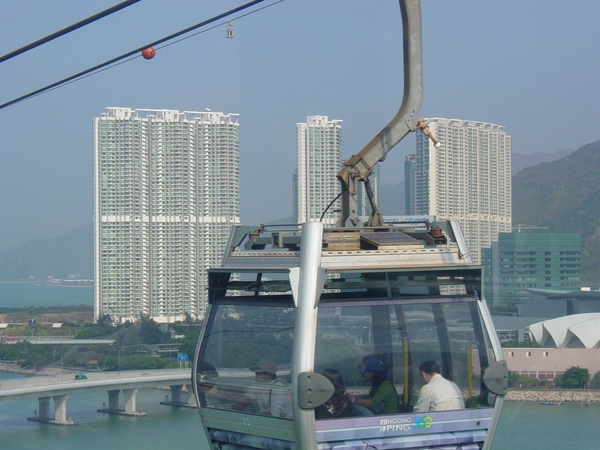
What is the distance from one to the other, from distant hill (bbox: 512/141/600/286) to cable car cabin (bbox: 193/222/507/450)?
2079 centimetres

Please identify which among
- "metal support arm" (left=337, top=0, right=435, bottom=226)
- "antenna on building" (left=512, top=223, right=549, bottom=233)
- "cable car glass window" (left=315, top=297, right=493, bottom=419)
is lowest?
"cable car glass window" (left=315, top=297, right=493, bottom=419)

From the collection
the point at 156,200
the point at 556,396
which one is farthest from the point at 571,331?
the point at 156,200

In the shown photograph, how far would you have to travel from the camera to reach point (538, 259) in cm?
2316

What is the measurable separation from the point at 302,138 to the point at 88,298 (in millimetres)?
11661

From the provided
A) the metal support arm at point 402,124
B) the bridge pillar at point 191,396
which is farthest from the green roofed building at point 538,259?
the metal support arm at point 402,124

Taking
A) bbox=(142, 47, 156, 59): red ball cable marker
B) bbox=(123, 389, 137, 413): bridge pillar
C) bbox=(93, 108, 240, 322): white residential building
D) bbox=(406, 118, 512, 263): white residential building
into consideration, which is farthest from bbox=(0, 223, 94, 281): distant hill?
bbox=(142, 47, 156, 59): red ball cable marker

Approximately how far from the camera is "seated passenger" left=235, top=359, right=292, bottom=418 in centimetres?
229

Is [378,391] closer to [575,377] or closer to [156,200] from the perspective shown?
[575,377]

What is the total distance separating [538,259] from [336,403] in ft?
71.5

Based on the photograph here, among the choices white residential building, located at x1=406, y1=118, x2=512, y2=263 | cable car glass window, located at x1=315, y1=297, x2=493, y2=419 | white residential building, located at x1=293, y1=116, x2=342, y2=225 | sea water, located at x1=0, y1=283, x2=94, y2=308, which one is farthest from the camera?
sea water, located at x1=0, y1=283, x2=94, y2=308

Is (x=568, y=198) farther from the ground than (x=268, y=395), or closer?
farther from the ground

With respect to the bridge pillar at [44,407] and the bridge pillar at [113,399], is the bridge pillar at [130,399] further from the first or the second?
the bridge pillar at [44,407]

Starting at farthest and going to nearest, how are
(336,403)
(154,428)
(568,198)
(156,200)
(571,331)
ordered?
1. (568,198)
2. (156,200)
3. (571,331)
4. (154,428)
5. (336,403)

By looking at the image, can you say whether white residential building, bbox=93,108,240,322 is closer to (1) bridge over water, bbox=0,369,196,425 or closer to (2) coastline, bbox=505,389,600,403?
(1) bridge over water, bbox=0,369,196,425
